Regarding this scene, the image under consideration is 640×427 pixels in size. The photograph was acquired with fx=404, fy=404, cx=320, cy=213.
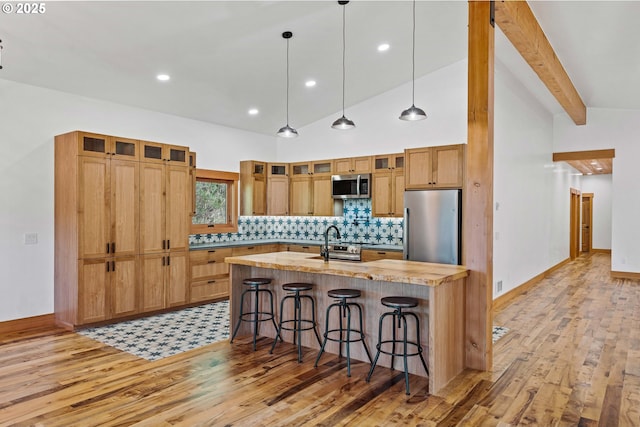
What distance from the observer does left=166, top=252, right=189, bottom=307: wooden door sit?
5805mm

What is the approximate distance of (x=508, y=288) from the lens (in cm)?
662

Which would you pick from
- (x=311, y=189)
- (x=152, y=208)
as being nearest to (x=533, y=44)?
(x=311, y=189)

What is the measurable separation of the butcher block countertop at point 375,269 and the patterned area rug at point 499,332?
145 centimetres

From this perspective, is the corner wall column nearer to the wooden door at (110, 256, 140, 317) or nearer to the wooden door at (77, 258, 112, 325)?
the wooden door at (110, 256, 140, 317)

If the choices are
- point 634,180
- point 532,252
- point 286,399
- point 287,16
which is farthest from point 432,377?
point 634,180

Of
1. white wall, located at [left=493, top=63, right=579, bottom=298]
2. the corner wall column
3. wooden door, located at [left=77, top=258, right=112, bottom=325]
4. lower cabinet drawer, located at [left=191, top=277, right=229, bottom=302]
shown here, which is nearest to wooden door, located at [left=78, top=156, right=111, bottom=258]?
wooden door, located at [left=77, top=258, right=112, bottom=325]

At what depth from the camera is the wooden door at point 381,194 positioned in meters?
6.60

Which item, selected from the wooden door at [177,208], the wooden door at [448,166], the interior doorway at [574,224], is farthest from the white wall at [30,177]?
the interior doorway at [574,224]

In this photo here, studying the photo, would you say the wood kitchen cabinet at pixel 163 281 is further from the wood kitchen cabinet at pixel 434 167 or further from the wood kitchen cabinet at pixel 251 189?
the wood kitchen cabinet at pixel 434 167

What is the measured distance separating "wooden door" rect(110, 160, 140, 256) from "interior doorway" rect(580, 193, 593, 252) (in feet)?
48.6

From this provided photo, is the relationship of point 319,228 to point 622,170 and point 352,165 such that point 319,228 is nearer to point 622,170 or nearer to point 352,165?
point 352,165

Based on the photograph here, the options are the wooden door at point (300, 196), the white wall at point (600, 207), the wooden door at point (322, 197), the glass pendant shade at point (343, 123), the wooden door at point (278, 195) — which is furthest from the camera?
the white wall at point (600, 207)

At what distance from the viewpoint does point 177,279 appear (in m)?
5.90

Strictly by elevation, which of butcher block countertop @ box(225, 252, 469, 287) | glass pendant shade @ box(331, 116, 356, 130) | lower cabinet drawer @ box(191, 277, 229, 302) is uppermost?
glass pendant shade @ box(331, 116, 356, 130)
